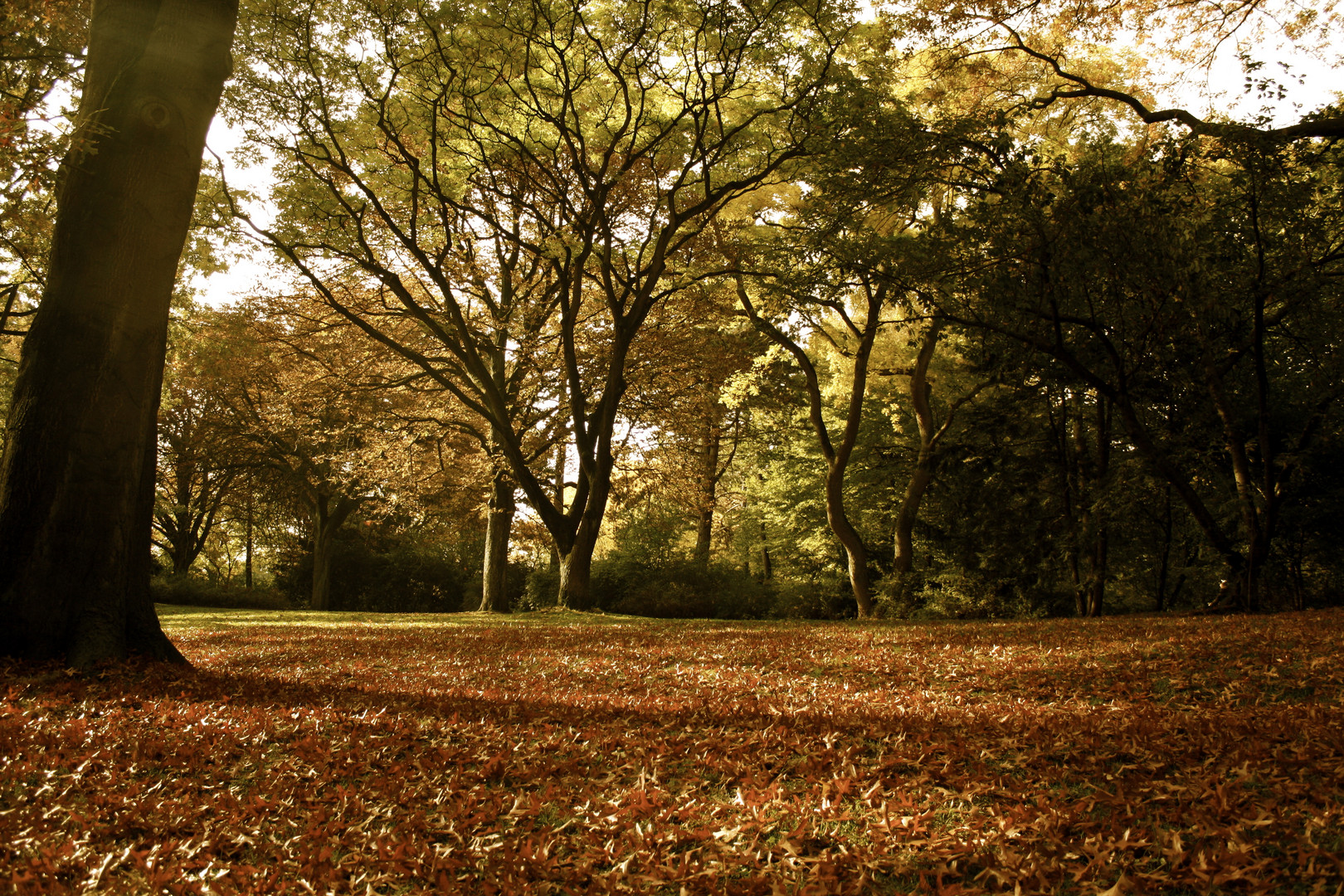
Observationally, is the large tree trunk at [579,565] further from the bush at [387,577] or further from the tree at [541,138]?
the bush at [387,577]

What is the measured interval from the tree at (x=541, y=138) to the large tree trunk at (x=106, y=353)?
7256 millimetres

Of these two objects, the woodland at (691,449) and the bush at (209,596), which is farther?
the bush at (209,596)

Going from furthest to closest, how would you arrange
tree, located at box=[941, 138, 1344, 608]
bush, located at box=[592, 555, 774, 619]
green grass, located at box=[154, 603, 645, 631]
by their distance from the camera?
1. bush, located at box=[592, 555, 774, 619]
2. green grass, located at box=[154, 603, 645, 631]
3. tree, located at box=[941, 138, 1344, 608]

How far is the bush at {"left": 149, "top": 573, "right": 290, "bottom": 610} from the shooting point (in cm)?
2789

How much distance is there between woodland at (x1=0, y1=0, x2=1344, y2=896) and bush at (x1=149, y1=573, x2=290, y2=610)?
12.7 inches

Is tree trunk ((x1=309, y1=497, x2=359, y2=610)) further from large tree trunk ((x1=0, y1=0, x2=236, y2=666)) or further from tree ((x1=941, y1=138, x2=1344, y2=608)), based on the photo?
tree ((x1=941, y1=138, x2=1344, y2=608))

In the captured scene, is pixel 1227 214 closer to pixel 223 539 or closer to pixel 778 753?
pixel 778 753

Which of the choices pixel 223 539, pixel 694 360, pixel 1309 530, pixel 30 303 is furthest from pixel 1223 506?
pixel 223 539

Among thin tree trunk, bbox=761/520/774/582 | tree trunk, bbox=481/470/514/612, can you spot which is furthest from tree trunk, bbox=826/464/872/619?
thin tree trunk, bbox=761/520/774/582

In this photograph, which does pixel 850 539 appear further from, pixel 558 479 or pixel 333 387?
pixel 333 387

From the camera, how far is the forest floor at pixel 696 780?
107 inches

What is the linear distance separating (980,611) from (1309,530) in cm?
665

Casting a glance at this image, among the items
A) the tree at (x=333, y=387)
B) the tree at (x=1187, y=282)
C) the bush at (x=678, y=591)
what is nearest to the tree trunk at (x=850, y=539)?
the bush at (x=678, y=591)

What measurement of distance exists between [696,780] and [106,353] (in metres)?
5.98
